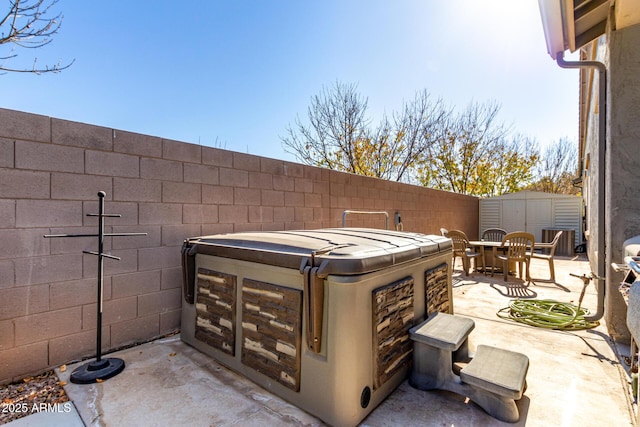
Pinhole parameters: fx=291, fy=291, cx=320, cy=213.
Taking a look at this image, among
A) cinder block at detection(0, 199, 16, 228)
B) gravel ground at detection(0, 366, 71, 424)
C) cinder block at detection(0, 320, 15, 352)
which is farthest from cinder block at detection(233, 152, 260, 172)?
gravel ground at detection(0, 366, 71, 424)

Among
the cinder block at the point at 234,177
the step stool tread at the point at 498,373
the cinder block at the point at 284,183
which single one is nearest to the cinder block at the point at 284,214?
the cinder block at the point at 284,183

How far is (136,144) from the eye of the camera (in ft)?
8.50

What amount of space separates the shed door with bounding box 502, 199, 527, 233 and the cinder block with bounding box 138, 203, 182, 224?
10.8 metres

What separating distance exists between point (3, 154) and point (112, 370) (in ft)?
5.46

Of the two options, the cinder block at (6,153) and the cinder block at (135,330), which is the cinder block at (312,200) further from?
the cinder block at (6,153)

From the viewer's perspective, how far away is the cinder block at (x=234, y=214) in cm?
320

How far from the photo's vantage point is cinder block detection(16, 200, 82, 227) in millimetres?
2043

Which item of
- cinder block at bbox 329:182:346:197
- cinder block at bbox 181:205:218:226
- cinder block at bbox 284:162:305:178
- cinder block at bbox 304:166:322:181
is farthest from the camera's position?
cinder block at bbox 329:182:346:197

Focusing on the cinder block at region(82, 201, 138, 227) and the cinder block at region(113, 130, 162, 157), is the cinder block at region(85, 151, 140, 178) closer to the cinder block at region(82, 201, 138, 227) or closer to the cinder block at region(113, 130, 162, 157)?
the cinder block at region(113, 130, 162, 157)

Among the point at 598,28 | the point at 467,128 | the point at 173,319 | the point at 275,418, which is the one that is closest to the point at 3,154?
the point at 173,319

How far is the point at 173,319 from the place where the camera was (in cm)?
287

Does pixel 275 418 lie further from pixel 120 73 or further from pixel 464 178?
pixel 464 178

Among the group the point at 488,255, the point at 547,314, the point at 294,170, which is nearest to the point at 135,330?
the point at 294,170

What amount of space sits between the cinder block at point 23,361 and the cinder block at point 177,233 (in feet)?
3.64
